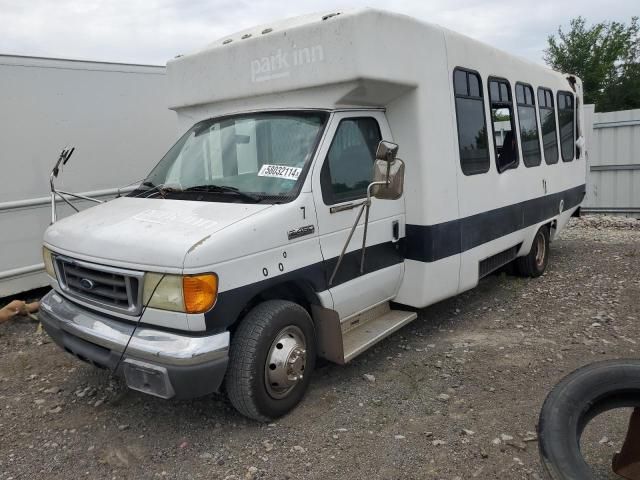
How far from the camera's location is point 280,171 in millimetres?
3963

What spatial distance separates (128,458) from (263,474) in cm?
90

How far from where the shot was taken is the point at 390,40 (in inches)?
167

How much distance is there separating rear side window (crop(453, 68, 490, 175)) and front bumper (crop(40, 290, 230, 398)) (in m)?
3.12

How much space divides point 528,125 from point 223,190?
14.4 feet

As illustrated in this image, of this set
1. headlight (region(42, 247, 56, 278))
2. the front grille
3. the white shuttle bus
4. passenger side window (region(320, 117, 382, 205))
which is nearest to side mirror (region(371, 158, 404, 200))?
the white shuttle bus

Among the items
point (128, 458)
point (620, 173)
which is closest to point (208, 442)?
point (128, 458)

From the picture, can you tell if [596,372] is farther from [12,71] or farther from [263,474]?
[12,71]

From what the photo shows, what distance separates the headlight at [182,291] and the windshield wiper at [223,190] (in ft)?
2.57

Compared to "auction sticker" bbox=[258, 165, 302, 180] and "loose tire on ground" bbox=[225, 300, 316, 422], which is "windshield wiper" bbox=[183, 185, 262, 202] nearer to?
"auction sticker" bbox=[258, 165, 302, 180]

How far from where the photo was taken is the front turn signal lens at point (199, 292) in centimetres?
318

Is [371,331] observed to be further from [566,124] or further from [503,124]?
[566,124]

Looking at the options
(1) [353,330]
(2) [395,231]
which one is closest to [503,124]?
(2) [395,231]

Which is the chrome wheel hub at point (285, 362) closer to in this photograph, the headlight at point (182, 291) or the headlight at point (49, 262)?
the headlight at point (182, 291)

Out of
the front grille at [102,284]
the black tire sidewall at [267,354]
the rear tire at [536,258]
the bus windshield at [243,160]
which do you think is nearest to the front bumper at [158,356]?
the front grille at [102,284]
